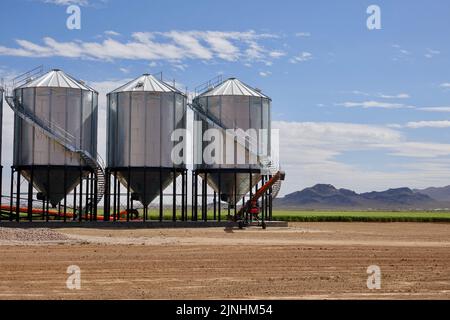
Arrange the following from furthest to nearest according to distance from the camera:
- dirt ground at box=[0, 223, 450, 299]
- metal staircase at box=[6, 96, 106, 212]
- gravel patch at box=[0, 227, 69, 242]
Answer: metal staircase at box=[6, 96, 106, 212], gravel patch at box=[0, 227, 69, 242], dirt ground at box=[0, 223, 450, 299]

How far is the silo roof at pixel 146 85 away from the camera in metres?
57.6

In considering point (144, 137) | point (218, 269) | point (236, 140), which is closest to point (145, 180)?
point (144, 137)

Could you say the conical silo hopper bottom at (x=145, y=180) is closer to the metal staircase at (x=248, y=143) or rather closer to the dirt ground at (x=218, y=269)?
the metal staircase at (x=248, y=143)

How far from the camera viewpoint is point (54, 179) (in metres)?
57.0

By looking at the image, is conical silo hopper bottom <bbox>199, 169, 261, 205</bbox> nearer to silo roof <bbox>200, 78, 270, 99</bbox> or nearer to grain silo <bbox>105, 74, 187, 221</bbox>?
grain silo <bbox>105, 74, 187, 221</bbox>

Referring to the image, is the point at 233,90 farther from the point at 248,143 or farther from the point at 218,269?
the point at 218,269

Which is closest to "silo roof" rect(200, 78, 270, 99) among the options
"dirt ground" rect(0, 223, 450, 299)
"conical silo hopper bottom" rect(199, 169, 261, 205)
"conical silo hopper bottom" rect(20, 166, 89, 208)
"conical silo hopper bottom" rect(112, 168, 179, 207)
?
"conical silo hopper bottom" rect(199, 169, 261, 205)

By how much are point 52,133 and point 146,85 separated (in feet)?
28.3

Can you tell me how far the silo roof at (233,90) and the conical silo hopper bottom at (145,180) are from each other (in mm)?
7857

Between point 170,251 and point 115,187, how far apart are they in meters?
27.2

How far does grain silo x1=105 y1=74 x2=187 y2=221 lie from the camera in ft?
187

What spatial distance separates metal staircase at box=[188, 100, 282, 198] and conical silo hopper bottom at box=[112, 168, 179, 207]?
5434mm

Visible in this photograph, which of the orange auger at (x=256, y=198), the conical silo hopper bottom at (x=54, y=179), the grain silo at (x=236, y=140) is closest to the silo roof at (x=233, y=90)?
the grain silo at (x=236, y=140)

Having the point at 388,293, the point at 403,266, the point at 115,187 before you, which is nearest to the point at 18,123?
the point at 115,187
